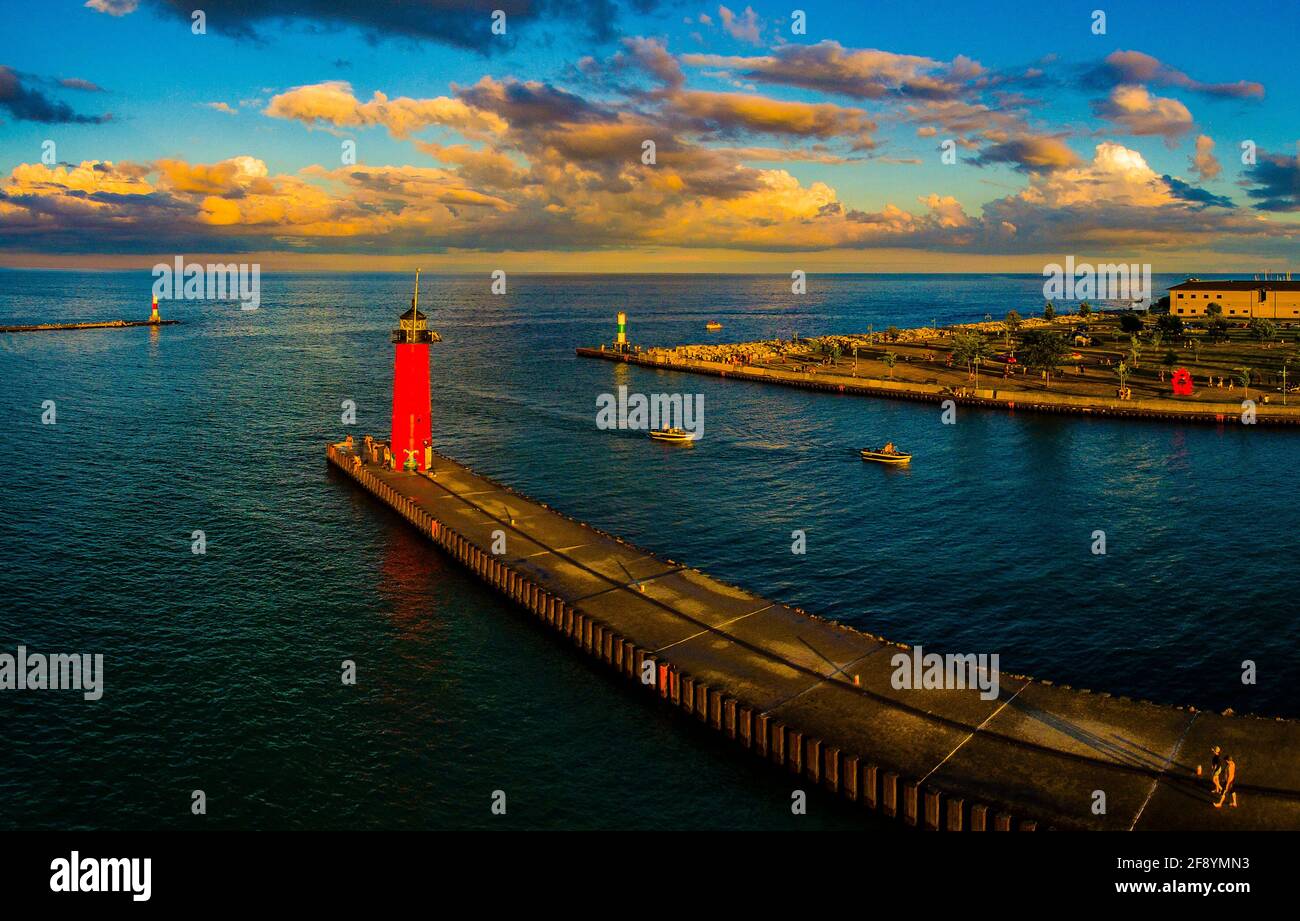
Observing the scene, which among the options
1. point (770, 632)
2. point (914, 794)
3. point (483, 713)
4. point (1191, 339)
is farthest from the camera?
point (1191, 339)

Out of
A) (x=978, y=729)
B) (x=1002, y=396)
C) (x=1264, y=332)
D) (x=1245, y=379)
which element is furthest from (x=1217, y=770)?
(x=1264, y=332)

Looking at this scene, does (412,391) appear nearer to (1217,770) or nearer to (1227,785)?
(1217,770)

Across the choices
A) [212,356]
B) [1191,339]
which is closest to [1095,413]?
[1191,339]

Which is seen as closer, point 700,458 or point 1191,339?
point 700,458

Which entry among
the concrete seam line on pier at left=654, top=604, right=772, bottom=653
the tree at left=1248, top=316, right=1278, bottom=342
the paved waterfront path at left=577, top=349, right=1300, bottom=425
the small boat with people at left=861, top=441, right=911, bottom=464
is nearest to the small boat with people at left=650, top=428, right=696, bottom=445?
the small boat with people at left=861, top=441, right=911, bottom=464

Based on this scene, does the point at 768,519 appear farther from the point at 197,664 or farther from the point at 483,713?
the point at 197,664

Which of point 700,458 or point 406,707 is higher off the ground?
point 700,458
